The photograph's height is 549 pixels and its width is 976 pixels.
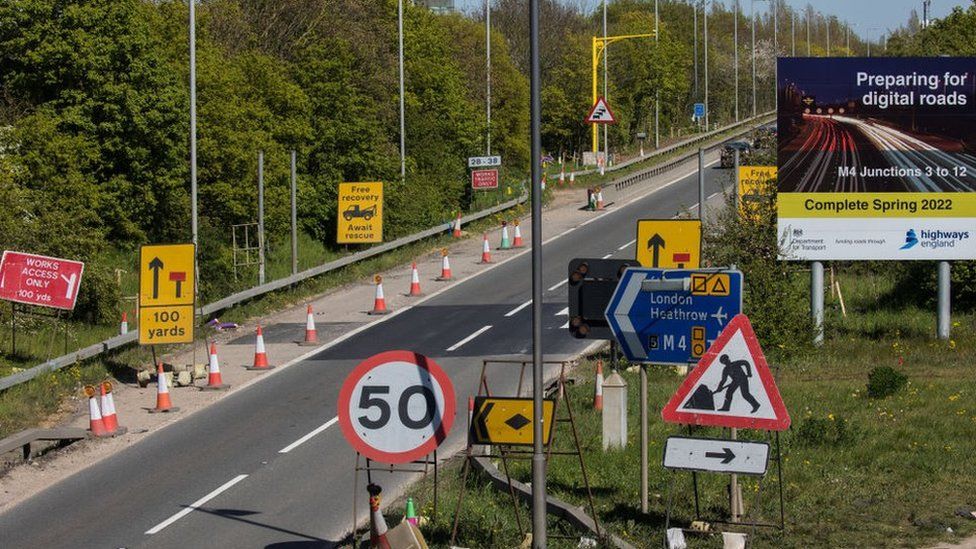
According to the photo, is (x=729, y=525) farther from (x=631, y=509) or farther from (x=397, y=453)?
(x=397, y=453)

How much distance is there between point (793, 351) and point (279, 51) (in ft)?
108

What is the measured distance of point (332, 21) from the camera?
54.8 m

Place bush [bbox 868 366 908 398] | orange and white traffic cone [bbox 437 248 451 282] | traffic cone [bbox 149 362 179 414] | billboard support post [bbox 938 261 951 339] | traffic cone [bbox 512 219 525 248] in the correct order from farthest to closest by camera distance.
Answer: traffic cone [bbox 512 219 525 248] → orange and white traffic cone [bbox 437 248 451 282] → billboard support post [bbox 938 261 951 339] → traffic cone [bbox 149 362 179 414] → bush [bbox 868 366 908 398]

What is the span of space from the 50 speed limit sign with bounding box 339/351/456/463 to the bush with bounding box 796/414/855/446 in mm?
7318

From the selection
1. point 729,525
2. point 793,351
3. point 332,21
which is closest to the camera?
point 729,525

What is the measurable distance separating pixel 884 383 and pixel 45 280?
13.7 meters

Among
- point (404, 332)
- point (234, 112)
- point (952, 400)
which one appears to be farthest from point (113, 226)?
point (952, 400)

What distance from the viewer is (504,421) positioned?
12.9 meters

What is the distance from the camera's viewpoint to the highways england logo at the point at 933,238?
94.3ft

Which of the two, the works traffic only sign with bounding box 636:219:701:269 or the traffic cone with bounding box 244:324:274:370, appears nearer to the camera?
the works traffic only sign with bounding box 636:219:701:269

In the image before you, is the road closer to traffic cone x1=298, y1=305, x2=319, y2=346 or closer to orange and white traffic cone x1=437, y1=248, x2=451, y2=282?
traffic cone x1=298, y1=305, x2=319, y2=346

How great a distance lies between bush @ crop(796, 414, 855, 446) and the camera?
57.3 feet

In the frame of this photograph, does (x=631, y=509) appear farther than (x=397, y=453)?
Yes

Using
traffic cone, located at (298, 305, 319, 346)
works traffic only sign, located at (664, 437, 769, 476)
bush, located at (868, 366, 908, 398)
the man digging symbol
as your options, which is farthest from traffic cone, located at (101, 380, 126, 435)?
the man digging symbol
